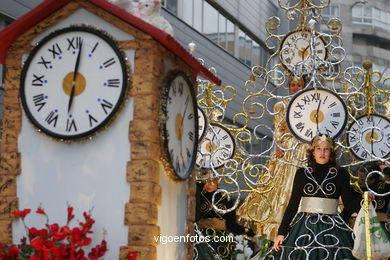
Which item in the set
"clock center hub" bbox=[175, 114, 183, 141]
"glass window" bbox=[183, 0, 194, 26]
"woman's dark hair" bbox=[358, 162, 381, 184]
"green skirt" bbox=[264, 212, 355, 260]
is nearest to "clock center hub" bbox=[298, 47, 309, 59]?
"woman's dark hair" bbox=[358, 162, 381, 184]

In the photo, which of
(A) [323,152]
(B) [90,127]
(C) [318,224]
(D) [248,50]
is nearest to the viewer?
(B) [90,127]

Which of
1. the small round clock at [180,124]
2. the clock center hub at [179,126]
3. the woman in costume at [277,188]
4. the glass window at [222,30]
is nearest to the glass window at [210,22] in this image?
the glass window at [222,30]

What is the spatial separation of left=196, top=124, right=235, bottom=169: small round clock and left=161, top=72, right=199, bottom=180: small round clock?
15.0 ft

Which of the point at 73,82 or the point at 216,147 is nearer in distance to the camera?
the point at 73,82

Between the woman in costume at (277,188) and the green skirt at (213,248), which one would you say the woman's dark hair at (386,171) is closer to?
the woman in costume at (277,188)

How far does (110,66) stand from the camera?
236 inches

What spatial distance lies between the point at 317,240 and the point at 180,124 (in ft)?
7.80

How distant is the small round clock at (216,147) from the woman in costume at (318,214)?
10.1 feet

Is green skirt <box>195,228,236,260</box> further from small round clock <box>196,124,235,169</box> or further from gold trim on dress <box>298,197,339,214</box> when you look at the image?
gold trim on dress <box>298,197,339,214</box>

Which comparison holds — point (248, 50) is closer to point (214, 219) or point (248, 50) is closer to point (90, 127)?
point (214, 219)

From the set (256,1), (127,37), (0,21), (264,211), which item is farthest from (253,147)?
(127,37)

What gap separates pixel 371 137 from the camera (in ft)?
36.2

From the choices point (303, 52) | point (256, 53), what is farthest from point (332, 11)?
point (303, 52)

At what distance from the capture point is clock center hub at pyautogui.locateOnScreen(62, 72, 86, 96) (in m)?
6.01
